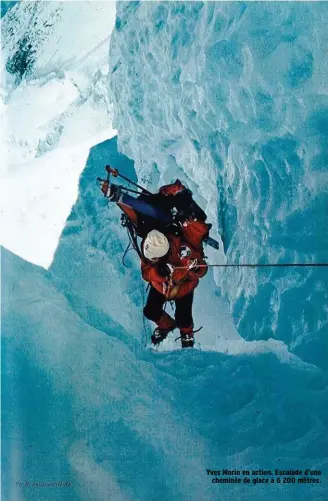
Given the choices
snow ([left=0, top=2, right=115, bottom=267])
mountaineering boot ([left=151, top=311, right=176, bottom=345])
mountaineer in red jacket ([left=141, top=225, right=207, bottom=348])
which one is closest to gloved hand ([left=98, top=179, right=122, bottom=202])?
snow ([left=0, top=2, right=115, bottom=267])

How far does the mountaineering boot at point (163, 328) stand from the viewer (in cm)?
245

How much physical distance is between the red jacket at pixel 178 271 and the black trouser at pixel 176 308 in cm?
3

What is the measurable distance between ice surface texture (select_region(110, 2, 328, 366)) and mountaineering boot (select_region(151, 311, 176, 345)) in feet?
1.00

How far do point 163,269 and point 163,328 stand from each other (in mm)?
308

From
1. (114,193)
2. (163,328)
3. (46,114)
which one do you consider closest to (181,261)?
(163,328)

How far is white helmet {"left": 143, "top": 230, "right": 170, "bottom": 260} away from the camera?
229 cm

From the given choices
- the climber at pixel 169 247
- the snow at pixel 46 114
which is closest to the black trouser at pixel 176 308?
the climber at pixel 169 247

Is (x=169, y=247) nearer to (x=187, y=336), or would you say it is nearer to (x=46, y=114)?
(x=187, y=336)

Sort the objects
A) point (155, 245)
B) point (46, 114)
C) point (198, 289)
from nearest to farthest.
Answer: point (155, 245) < point (198, 289) < point (46, 114)

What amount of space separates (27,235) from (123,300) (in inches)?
24.1

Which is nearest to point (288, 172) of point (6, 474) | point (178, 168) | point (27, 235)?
point (178, 168)

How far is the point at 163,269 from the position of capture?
2.36m

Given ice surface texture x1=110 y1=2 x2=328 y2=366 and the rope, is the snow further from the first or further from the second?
the rope

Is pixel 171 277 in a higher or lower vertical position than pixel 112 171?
lower
